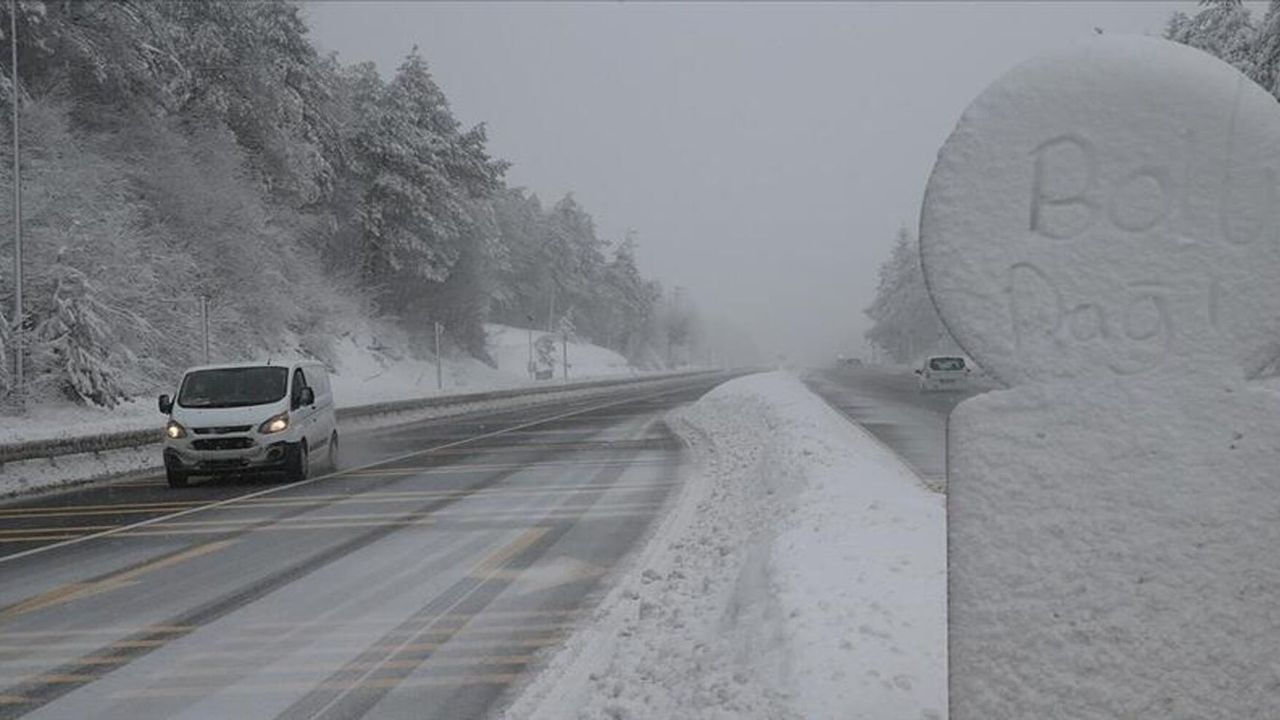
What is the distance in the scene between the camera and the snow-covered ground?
845 inches

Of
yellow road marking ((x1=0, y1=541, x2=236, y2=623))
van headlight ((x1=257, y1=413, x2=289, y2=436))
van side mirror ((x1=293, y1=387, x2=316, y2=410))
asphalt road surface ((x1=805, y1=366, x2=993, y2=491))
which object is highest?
van side mirror ((x1=293, y1=387, x2=316, y2=410))

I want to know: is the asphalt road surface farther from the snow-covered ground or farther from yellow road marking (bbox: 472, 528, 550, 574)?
the snow-covered ground

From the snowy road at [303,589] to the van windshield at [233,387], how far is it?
1.32 m

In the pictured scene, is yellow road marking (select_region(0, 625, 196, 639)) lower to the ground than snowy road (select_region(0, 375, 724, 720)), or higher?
higher

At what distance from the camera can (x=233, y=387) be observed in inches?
631

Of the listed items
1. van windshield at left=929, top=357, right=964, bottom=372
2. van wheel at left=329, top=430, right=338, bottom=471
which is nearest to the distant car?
van windshield at left=929, top=357, right=964, bottom=372

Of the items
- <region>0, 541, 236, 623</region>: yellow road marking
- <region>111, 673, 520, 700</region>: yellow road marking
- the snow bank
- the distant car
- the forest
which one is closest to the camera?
the snow bank

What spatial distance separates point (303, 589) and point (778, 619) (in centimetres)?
414

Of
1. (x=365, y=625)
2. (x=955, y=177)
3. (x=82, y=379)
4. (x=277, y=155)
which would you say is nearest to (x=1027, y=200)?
(x=955, y=177)

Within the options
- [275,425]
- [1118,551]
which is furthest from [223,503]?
[1118,551]

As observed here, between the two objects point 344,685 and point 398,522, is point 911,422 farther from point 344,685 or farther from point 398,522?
point 344,685

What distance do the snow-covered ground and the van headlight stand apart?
188 inches

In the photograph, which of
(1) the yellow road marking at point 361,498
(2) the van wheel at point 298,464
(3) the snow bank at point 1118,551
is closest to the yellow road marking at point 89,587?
(1) the yellow road marking at point 361,498

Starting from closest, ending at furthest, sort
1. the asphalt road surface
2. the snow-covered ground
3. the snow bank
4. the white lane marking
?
the snow bank < the white lane marking < the asphalt road surface < the snow-covered ground
